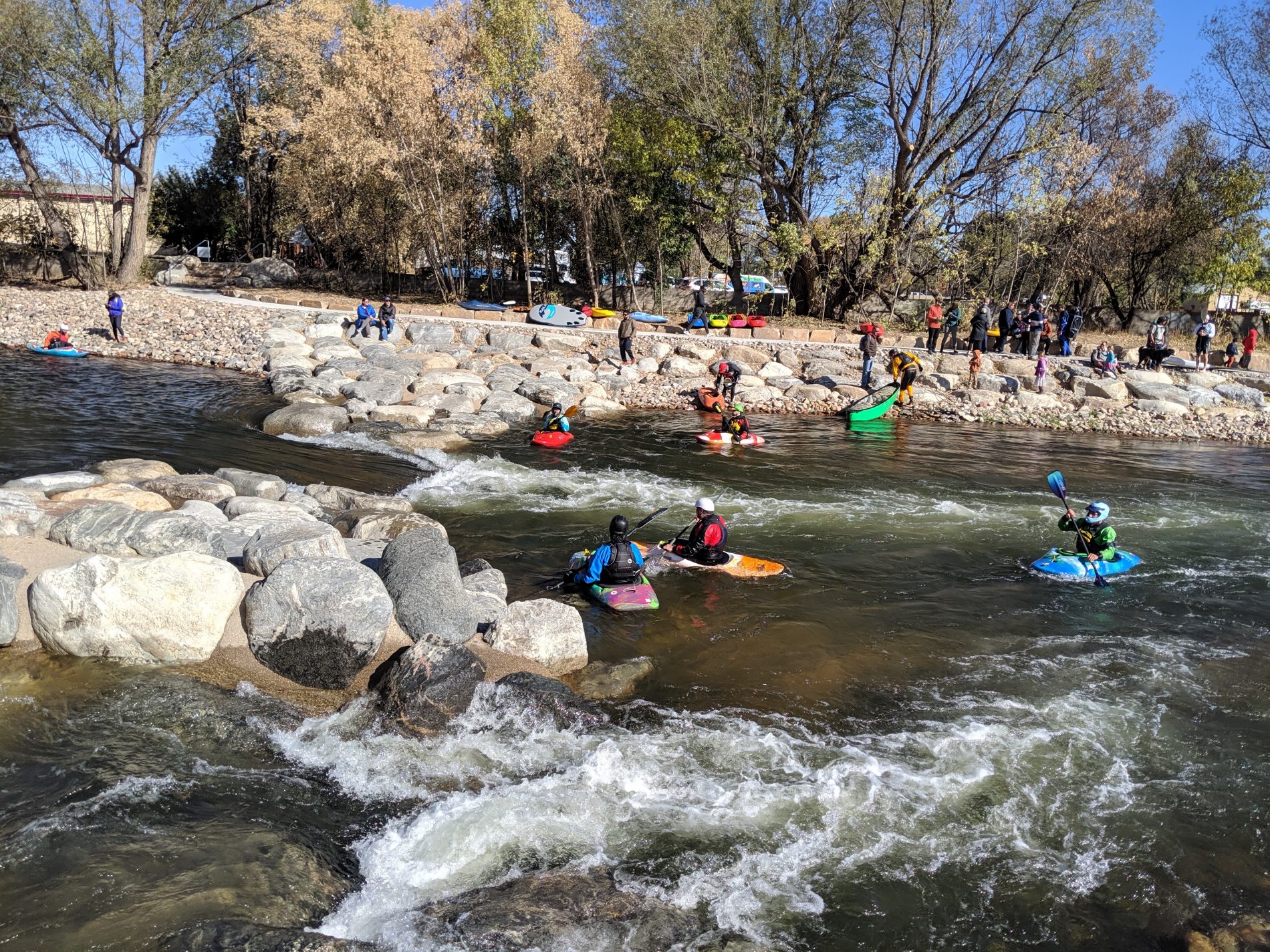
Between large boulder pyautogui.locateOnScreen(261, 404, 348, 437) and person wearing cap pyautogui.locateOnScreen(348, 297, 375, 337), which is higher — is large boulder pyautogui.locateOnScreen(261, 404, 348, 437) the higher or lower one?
the lower one

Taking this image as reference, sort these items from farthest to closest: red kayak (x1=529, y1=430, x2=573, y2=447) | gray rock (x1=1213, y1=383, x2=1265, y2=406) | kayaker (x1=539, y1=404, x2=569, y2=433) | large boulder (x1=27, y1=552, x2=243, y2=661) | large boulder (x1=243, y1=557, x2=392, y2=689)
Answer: gray rock (x1=1213, y1=383, x2=1265, y2=406) → kayaker (x1=539, y1=404, x2=569, y2=433) → red kayak (x1=529, y1=430, x2=573, y2=447) → large boulder (x1=243, y1=557, x2=392, y2=689) → large boulder (x1=27, y1=552, x2=243, y2=661)

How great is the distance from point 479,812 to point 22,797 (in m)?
2.68

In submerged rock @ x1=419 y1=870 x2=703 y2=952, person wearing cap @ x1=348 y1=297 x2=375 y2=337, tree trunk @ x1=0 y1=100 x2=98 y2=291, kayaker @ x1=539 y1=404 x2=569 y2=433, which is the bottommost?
submerged rock @ x1=419 y1=870 x2=703 y2=952

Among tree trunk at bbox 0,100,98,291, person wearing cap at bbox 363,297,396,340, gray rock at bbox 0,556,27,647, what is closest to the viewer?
gray rock at bbox 0,556,27,647

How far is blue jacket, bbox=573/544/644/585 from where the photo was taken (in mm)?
9250

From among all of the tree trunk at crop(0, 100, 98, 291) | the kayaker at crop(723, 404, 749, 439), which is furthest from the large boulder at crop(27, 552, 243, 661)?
the tree trunk at crop(0, 100, 98, 291)

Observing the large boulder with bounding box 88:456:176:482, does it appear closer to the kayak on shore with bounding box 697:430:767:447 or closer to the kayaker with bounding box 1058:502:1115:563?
the kayak on shore with bounding box 697:430:767:447

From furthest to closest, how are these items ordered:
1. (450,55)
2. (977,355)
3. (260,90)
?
(260,90), (450,55), (977,355)

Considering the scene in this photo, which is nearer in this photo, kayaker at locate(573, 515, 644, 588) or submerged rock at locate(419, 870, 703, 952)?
submerged rock at locate(419, 870, 703, 952)

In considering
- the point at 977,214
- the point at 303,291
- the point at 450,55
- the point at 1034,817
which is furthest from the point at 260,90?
the point at 1034,817

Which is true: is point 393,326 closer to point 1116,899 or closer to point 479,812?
point 479,812

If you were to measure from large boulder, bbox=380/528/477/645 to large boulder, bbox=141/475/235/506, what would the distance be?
3299 millimetres

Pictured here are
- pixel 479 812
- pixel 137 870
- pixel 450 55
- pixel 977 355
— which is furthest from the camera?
pixel 450 55

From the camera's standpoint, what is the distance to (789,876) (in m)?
5.31
